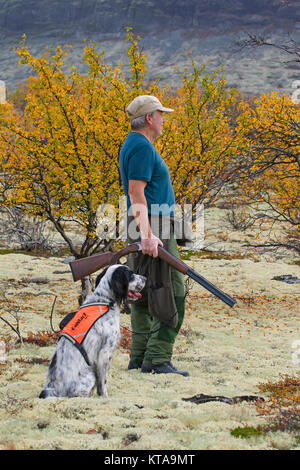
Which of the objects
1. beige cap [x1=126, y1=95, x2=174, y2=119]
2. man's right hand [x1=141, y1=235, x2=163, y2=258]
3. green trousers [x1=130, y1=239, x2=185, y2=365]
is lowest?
green trousers [x1=130, y1=239, x2=185, y2=365]

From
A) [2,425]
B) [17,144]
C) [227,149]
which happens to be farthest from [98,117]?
[2,425]

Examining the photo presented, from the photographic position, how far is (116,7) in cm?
16500

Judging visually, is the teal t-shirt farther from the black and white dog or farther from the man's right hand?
the black and white dog

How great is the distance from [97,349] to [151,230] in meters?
1.51

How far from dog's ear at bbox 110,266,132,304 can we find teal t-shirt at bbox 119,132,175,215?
2.76 ft

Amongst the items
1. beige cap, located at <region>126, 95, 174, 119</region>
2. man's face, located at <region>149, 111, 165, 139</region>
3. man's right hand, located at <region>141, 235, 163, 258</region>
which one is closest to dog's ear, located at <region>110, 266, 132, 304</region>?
man's right hand, located at <region>141, 235, 163, 258</region>

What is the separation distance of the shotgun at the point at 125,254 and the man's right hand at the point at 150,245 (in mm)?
122

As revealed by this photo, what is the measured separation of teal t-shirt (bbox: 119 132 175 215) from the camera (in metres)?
5.32

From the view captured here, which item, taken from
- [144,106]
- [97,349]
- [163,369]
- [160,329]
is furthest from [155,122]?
[163,369]

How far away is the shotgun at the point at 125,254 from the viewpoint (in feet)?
17.7

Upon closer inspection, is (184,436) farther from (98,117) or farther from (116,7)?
(116,7)

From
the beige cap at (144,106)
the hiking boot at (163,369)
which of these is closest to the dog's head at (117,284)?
the hiking boot at (163,369)

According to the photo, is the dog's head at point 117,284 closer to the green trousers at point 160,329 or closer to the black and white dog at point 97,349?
the black and white dog at point 97,349

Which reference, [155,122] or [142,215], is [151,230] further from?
[155,122]
